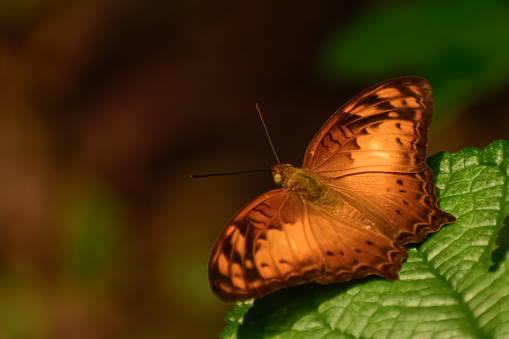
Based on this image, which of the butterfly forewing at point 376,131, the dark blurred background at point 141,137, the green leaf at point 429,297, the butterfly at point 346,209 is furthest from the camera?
the dark blurred background at point 141,137

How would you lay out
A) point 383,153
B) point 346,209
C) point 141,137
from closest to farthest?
point 346,209 < point 383,153 < point 141,137

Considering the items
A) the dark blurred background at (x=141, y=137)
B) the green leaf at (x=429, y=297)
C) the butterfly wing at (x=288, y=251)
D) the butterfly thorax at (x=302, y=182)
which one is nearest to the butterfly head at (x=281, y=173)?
the butterfly thorax at (x=302, y=182)

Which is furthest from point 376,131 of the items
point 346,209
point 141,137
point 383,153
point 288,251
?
point 141,137

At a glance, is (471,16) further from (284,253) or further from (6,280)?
(6,280)

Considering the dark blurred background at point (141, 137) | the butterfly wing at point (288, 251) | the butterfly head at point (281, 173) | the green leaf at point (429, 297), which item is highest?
the dark blurred background at point (141, 137)

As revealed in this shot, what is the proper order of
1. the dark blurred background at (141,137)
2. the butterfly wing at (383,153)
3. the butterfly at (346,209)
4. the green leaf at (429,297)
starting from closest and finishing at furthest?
the green leaf at (429,297) → the butterfly at (346,209) → the butterfly wing at (383,153) → the dark blurred background at (141,137)

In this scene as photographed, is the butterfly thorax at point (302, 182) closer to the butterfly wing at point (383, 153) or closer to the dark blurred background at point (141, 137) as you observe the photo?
the butterfly wing at point (383, 153)

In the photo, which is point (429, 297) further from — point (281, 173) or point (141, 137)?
point (141, 137)
